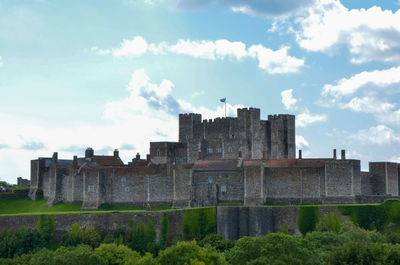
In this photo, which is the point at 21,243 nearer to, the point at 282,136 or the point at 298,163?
the point at 298,163

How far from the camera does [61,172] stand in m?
74.6

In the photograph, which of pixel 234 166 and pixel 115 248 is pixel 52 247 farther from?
pixel 234 166

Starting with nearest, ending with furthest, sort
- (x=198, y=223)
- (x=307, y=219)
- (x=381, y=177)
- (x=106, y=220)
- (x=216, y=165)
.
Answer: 1. (x=307, y=219)
2. (x=198, y=223)
3. (x=106, y=220)
4. (x=216, y=165)
5. (x=381, y=177)

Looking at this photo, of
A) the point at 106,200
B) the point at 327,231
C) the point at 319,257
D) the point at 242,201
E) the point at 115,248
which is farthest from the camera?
the point at 106,200

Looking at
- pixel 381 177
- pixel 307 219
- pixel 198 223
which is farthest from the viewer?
pixel 381 177

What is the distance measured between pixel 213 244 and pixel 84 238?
1136 centimetres

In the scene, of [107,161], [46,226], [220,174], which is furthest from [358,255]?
[107,161]

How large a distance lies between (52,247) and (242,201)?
18.8 m

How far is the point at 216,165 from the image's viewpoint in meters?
67.8

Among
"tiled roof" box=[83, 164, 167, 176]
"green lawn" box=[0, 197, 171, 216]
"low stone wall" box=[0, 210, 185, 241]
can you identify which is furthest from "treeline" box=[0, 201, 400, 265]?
"tiled roof" box=[83, 164, 167, 176]

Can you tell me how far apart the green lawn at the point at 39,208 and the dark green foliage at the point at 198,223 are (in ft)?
26.4

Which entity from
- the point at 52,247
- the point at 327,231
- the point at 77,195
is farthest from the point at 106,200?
the point at 327,231

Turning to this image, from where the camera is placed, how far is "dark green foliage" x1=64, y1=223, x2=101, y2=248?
56562 mm

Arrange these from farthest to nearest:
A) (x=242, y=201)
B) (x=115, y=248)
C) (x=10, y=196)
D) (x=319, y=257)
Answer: (x=10, y=196) < (x=242, y=201) < (x=115, y=248) < (x=319, y=257)
